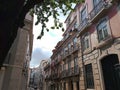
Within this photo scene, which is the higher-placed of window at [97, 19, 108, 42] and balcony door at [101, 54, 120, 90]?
window at [97, 19, 108, 42]

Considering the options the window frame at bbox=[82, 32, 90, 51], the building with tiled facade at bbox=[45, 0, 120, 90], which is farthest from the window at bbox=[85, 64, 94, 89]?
the window frame at bbox=[82, 32, 90, 51]

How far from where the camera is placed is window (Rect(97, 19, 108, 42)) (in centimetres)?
1022

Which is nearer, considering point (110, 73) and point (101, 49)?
point (110, 73)

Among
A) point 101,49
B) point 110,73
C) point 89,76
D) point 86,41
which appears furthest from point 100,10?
point 89,76

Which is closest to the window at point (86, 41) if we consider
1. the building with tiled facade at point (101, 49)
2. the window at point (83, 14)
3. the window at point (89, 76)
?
the building with tiled facade at point (101, 49)

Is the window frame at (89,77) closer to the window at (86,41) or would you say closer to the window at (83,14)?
the window at (86,41)

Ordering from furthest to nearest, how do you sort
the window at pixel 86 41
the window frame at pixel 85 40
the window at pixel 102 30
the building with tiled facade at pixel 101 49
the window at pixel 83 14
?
the window at pixel 83 14, the window at pixel 86 41, the window frame at pixel 85 40, the window at pixel 102 30, the building with tiled facade at pixel 101 49

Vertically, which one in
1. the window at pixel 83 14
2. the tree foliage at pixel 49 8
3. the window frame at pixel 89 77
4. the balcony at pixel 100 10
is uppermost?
the window at pixel 83 14

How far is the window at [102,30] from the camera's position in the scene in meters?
10.2

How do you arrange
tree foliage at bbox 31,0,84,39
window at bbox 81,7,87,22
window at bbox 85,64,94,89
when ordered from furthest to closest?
window at bbox 81,7,87,22
window at bbox 85,64,94,89
tree foliage at bbox 31,0,84,39

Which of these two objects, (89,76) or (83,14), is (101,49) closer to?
(89,76)

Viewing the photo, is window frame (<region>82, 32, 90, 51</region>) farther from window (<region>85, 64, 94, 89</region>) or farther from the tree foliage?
the tree foliage

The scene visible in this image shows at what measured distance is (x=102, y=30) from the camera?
10.6m

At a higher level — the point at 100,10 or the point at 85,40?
the point at 100,10
